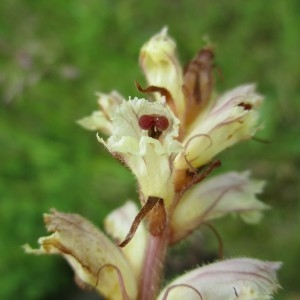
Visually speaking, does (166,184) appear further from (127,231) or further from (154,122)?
(127,231)

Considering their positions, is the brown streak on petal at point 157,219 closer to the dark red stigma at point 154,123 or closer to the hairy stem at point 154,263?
the hairy stem at point 154,263

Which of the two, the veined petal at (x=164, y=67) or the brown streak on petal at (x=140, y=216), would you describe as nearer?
the brown streak on petal at (x=140, y=216)

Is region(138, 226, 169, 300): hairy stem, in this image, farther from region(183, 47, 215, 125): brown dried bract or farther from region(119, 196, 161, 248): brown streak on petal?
region(183, 47, 215, 125): brown dried bract

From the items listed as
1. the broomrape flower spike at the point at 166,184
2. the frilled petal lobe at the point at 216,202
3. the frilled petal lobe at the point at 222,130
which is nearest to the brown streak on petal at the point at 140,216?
the broomrape flower spike at the point at 166,184

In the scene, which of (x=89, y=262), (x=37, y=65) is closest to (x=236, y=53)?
(x=37, y=65)

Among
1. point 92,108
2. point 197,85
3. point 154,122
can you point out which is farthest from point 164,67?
point 92,108

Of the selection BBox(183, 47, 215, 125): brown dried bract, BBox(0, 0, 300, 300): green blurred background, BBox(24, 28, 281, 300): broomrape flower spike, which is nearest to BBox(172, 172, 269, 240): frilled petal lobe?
BBox(24, 28, 281, 300): broomrape flower spike
